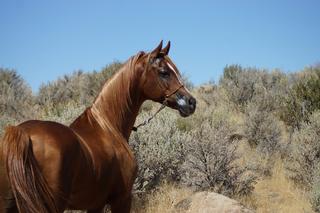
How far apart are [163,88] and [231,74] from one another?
60.6 ft

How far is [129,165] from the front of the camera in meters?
3.79

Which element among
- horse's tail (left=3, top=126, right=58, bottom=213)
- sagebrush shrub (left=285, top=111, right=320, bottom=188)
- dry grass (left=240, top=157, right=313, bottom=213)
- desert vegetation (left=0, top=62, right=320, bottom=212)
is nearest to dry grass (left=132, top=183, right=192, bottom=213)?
desert vegetation (left=0, top=62, right=320, bottom=212)

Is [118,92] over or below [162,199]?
over

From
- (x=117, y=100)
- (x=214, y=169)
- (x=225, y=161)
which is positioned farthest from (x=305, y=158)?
(x=117, y=100)

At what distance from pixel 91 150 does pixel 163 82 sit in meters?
1.14

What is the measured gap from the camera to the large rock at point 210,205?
18.0ft

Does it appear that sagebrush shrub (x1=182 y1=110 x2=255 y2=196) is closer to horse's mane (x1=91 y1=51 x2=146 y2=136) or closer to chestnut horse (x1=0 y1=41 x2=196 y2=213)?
chestnut horse (x1=0 y1=41 x2=196 y2=213)

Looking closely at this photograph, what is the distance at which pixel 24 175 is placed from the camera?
2.76 meters

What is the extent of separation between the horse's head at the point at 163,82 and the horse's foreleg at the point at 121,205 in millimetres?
997

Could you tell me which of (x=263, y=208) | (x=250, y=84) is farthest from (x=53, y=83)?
(x=263, y=208)

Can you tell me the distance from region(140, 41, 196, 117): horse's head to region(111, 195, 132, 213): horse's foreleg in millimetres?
997

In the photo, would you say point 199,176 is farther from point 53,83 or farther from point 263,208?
point 53,83

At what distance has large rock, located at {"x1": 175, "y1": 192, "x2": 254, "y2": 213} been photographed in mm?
5488

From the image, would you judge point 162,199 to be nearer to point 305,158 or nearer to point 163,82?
point 163,82
